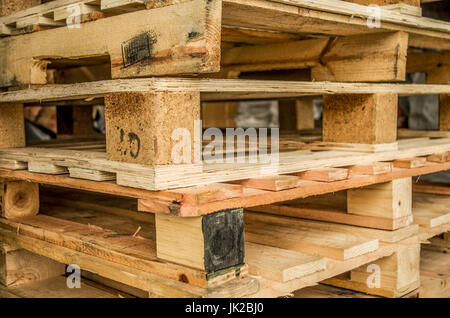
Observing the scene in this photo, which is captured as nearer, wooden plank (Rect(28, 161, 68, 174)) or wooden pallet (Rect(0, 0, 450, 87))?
wooden pallet (Rect(0, 0, 450, 87))

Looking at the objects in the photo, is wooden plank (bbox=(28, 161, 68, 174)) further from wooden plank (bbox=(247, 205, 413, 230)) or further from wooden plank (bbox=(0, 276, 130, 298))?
wooden plank (bbox=(247, 205, 413, 230))

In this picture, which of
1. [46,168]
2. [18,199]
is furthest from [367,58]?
[18,199]

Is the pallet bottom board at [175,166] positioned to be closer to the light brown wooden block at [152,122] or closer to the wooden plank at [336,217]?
the light brown wooden block at [152,122]

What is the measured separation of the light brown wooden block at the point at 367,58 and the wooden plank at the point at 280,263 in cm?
130

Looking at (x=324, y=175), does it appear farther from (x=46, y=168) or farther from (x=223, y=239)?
(x=46, y=168)

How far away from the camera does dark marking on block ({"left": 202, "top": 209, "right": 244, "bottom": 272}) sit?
2355mm

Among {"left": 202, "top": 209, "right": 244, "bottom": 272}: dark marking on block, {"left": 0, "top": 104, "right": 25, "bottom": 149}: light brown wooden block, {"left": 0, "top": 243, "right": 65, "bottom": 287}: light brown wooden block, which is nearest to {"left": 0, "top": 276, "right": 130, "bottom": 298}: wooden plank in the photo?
{"left": 0, "top": 243, "right": 65, "bottom": 287}: light brown wooden block

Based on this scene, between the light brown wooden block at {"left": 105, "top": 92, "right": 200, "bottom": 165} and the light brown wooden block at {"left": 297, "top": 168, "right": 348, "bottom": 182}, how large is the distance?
2.58ft

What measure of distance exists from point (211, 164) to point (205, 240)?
1.88ft

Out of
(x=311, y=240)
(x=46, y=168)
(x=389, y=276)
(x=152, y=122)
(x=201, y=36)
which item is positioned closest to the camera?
(x=201, y=36)

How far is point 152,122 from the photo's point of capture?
2373 mm

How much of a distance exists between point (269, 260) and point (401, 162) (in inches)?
51.2

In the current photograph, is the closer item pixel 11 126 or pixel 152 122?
pixel 152 122

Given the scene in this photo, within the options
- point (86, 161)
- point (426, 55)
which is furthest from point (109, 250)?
point (426, 55)
